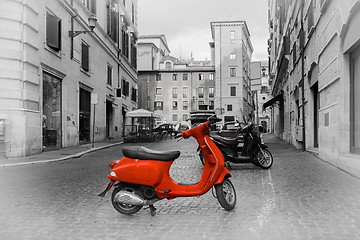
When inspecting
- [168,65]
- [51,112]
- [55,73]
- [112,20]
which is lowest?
[51,112]

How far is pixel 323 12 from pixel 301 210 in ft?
24.7

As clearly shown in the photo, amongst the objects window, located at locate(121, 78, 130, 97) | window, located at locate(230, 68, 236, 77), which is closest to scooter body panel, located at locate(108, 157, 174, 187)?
window, located at locate(121, 78, 130, 97)

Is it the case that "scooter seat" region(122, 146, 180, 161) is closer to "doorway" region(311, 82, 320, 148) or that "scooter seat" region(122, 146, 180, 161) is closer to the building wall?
"doorway" region(311, 82, 320, 148)

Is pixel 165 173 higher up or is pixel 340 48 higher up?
pixel 340 48

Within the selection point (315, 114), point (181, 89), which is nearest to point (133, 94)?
point (315, 114)

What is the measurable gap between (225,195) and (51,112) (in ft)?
38.4

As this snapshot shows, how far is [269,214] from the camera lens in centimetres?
453

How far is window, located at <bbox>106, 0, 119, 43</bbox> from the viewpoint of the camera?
969 inches

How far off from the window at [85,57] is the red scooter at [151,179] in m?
15.7

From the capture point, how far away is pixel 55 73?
1516cm

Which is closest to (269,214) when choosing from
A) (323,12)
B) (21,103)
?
(323,12)

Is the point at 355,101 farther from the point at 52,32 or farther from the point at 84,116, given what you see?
the point at 84,116

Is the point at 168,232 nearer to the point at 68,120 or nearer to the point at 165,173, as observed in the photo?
the point at 165,173

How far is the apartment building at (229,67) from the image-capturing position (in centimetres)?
5922
